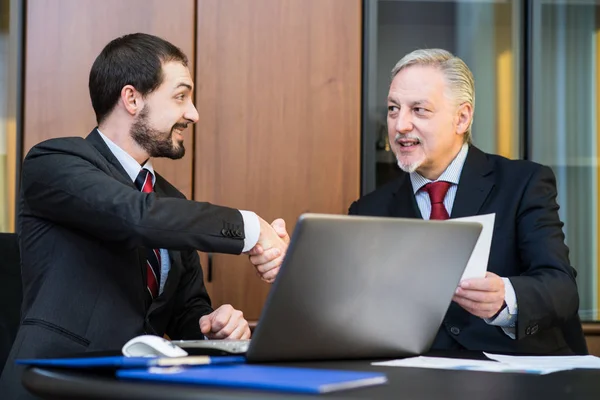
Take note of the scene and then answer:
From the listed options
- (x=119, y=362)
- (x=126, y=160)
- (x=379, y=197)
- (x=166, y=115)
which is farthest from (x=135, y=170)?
(x=119, y=362)

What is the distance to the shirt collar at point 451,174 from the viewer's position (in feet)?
8.14

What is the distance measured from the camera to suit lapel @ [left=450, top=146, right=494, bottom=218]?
2338mm

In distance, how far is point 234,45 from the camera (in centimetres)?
282

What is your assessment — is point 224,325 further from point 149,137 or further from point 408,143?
point 408,143

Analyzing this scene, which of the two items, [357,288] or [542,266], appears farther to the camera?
[542,266]

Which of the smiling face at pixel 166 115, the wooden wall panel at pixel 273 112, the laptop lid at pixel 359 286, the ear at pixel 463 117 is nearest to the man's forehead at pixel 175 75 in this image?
the smiling face at pixel 166 115

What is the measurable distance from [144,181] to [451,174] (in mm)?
910

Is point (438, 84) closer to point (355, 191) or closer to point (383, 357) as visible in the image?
point (355, 191)

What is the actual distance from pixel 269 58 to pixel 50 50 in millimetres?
723

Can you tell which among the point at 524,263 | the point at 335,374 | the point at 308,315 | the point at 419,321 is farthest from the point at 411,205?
the point at 335,374

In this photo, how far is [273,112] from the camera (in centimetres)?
283

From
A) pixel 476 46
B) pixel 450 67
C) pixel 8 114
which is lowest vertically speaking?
pixel 8 114

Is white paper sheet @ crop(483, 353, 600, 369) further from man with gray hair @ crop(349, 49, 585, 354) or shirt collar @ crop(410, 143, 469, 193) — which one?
shirt collar @ crop(410, 143, 469, 193)

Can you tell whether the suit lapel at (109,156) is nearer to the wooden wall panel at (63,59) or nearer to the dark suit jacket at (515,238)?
the wooden wall panel at (63,59)
